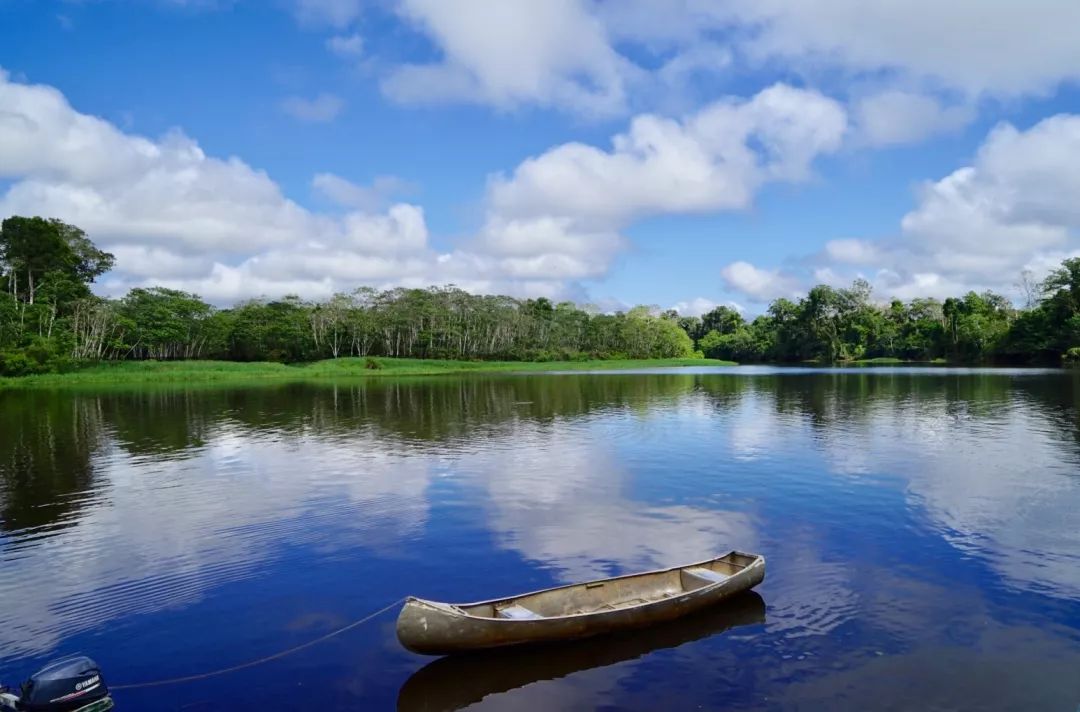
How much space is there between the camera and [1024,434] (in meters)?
34.1

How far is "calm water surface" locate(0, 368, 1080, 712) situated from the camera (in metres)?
10.8

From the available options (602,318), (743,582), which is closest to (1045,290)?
(602,318)

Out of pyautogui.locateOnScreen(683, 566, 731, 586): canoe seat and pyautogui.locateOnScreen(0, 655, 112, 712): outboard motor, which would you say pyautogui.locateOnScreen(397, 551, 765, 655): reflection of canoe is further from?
pyautogui.locateOnScreen(0, 655, 112, 712): outboard motor

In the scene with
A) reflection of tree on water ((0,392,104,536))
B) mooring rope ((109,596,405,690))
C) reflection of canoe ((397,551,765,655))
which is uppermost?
reflection of tree on water ((0,392,104,536))

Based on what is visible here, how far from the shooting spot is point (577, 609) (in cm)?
1254

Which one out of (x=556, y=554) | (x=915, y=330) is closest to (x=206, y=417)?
(x=556, y=554)

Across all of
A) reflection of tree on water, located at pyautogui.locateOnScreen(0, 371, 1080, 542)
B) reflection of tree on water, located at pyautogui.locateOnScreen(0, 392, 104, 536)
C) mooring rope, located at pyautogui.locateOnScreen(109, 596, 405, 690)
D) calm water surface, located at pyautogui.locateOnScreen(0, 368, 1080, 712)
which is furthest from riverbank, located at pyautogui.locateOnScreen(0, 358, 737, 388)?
mooring rope, located at pyautogui.locateOnScreen(109, 596, 405, 690)

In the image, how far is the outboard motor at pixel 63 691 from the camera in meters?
8.85

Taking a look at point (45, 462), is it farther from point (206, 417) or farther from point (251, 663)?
point (251, 663)

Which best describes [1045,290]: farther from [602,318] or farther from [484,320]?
[484,320]

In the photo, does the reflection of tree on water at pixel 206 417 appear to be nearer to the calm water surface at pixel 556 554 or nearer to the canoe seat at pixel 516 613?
the calm water surface at pixel 556 554

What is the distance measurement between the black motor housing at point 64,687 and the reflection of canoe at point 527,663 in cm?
413

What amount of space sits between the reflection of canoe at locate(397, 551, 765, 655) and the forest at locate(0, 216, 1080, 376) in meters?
84.2

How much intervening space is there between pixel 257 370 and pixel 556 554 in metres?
90.7
